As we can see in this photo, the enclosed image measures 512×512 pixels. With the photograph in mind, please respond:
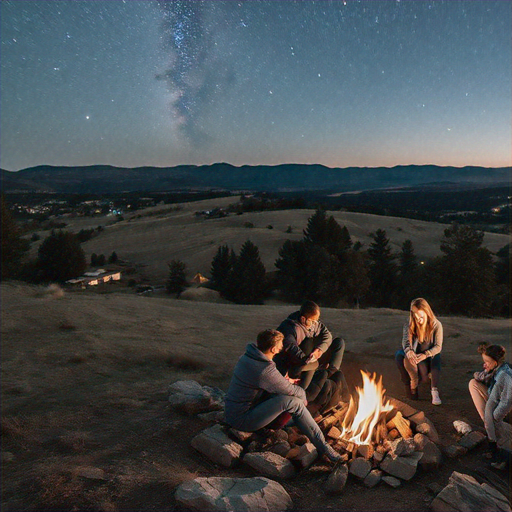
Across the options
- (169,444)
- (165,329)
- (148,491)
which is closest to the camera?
(148,491)

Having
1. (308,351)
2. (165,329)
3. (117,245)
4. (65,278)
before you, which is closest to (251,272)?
(65,278)

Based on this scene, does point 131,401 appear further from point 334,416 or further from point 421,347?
point 421,347

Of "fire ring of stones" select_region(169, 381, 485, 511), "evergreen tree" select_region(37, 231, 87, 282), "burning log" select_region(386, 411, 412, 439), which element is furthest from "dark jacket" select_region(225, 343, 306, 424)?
"evergreen tree" select_region(37, 231, 87, 282)

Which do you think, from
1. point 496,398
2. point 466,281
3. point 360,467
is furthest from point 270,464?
point 466,281

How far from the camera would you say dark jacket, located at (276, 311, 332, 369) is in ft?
19.0

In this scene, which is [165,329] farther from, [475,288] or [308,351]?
[475,288]

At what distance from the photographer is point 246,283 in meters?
31.5

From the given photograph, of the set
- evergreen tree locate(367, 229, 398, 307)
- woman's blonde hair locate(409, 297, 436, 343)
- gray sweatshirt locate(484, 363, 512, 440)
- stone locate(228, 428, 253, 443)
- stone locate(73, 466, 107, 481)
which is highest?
woman's blonde hair locate(409, 297, 436, 343)

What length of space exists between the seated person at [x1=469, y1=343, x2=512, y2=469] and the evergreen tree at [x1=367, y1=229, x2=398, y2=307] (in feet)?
94.4

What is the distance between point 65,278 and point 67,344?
87.3ft

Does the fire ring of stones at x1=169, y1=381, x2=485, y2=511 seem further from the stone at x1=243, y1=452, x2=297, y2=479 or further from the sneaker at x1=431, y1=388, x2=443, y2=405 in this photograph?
the sneaker at x1=431, y1=388, x2=443, y2=405

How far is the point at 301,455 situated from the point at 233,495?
1.20 metres

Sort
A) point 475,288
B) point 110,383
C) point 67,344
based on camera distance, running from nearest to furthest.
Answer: point 110,383 < point 67,344 < point 475,288

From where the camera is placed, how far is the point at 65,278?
3394 centimetres
